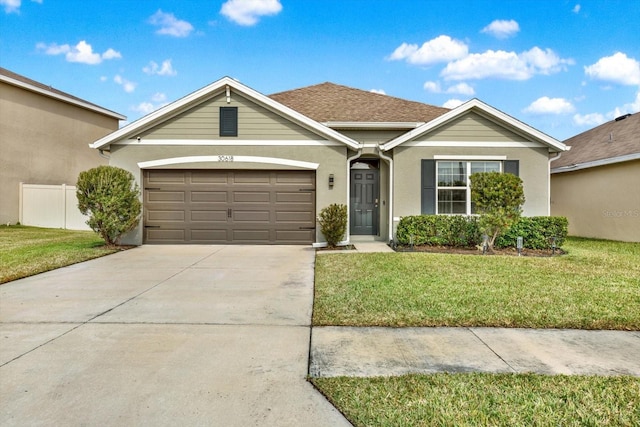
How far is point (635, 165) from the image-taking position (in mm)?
12289

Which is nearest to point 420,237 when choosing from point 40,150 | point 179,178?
point 179,178

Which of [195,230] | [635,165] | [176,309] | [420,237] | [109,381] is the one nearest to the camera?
[109,381]

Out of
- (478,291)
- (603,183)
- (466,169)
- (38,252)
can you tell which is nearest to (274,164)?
(466,169)

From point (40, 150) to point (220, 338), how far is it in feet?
61.8

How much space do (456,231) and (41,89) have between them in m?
19.2

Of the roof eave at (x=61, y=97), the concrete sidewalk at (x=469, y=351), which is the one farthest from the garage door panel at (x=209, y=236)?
the roof eave at (x=61, y=97)

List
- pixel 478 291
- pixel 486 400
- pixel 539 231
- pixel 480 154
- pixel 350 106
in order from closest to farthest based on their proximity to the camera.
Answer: pixel 486 400 < pixel 478 291 < pixel 539 231 < pixel 480 154 < pixel 350 106

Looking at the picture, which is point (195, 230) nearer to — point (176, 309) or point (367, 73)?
point (176, 309)

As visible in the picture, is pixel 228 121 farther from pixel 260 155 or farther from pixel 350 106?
pixel 350 106

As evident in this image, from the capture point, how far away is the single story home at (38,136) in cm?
1642

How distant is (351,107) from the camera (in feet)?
45.6

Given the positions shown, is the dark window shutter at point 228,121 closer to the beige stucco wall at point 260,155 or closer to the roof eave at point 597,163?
the beige stucco wall at point 260,155

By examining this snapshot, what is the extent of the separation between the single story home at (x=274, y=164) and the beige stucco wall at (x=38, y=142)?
27.8 feet

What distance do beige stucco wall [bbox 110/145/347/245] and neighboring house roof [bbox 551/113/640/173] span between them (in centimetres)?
933
